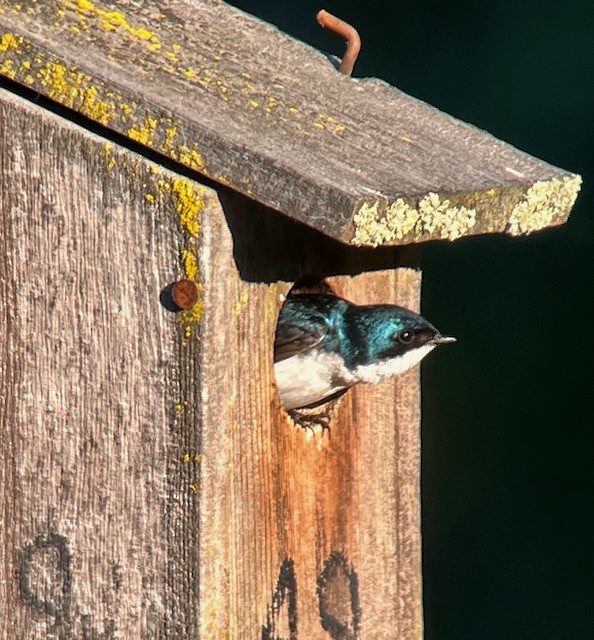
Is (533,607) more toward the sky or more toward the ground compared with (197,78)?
more toward the ground

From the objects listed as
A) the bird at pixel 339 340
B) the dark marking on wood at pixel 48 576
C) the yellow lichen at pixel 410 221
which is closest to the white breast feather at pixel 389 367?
the bird at pixel 339 340

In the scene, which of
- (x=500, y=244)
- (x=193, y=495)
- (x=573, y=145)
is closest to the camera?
(x=193, y=495)

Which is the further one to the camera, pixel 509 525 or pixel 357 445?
pixel 509 525

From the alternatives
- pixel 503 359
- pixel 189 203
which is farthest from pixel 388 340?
pixel 503 359

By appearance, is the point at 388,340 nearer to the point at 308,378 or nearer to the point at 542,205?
the point at 308,378

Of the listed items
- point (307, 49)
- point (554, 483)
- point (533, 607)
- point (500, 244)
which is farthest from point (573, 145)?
point (307, 49)

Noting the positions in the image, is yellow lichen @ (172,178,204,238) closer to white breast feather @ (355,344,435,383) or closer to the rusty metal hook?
the rusty metal hook

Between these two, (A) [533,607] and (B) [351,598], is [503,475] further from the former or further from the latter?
(B) [351,598]
